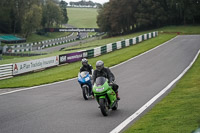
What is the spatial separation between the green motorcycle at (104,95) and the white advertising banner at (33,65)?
55.2 ft

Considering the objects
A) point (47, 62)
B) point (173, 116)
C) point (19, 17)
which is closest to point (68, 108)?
point (173, 116)

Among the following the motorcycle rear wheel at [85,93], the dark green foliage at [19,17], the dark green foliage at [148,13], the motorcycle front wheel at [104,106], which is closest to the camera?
the motorcycle front wheel at [104,106]

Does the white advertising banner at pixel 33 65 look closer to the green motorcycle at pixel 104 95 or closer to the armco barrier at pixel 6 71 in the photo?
the armco barrier at pixel 6 71

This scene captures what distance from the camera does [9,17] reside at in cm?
10519

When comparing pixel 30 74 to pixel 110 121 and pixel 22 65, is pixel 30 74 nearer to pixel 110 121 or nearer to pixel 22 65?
pixel 22 65

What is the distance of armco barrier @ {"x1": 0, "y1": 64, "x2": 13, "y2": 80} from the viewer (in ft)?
82.9

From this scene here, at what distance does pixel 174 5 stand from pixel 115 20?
1653cm

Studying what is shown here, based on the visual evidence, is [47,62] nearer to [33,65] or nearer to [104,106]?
[33,65]

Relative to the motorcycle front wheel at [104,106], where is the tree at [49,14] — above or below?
above

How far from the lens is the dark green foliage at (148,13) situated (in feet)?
275

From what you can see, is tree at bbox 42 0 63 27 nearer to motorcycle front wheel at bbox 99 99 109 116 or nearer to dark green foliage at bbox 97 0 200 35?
dark green foliage at bbox 97 0 200 35

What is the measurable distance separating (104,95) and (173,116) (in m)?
2.33

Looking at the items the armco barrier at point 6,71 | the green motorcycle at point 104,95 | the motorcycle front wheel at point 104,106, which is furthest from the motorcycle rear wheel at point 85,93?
the armco barrier at point 6,71

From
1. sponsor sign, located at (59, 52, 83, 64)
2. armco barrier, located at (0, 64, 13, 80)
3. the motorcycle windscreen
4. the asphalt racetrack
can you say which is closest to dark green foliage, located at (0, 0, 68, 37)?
sponsor sign, located at (59, 52, 83, 64)
